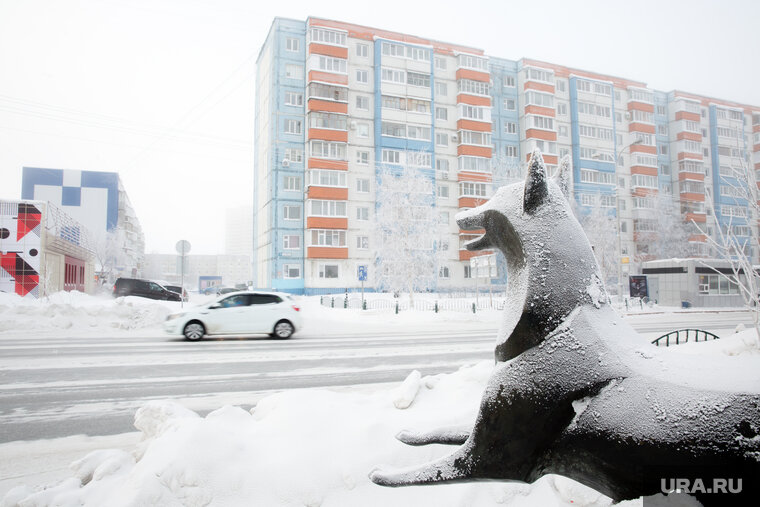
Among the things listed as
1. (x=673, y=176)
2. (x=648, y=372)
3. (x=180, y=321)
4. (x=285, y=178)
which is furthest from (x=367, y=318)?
(x=673, y=176)

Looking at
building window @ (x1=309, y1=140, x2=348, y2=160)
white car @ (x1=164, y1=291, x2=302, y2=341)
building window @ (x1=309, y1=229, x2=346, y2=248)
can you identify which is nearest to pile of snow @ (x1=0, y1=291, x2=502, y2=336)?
white car @ (x1=164, y1=291, x2=302, y2=341)

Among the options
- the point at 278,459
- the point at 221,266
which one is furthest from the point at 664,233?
the point at 221,266

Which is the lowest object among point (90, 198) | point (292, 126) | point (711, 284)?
point (711, 284)

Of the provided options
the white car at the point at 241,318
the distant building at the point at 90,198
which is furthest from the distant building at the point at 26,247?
the distant building at the point at 90,198

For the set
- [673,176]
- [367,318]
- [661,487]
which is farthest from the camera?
[673,176]

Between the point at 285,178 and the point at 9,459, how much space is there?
37.0m

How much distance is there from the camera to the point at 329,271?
38.1m

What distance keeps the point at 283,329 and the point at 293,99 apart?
3207 cm

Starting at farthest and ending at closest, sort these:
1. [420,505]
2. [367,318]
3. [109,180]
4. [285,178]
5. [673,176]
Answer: [109,180] < [673,176] < [285,178] < [367,318] < [420,505]

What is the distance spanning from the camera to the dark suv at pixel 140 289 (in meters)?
29.2

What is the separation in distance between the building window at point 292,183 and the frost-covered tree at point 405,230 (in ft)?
33.9

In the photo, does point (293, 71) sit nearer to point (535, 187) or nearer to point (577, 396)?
point (535, 187)

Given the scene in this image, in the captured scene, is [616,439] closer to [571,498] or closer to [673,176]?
[571,498]

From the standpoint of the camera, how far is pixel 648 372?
1707 millimetres
